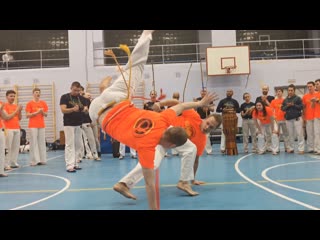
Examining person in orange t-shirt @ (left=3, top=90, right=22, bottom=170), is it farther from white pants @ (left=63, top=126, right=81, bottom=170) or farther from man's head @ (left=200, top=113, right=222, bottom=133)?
man's head @ (left=200, top=113, right=222, bottom=133)

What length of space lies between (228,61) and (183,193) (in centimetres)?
918

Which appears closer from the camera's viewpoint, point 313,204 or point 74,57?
point 313,204

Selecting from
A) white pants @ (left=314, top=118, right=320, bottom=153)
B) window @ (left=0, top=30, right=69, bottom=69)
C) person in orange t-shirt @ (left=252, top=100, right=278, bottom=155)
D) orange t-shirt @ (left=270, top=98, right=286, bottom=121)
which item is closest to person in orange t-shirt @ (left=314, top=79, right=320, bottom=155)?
white pants @ (left=314, top=118, right=320, bottom=153)

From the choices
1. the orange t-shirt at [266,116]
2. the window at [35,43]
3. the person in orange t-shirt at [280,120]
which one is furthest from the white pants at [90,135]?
the window at [35,43]

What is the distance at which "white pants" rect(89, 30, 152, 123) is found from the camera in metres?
3.78

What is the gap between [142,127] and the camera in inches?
129

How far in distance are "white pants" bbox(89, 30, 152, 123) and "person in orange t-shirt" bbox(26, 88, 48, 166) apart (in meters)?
4.87

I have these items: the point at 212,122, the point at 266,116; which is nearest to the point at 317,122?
the point at 266,116

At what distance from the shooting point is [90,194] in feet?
15.1

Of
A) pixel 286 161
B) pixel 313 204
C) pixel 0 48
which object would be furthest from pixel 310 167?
pixel 0 48

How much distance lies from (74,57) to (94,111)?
1095cm

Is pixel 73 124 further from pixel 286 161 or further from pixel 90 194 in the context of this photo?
pixel 286 161

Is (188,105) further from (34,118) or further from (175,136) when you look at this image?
(34,118)

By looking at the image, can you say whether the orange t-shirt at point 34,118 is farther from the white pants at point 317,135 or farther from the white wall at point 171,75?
the white pants at point 317,135
